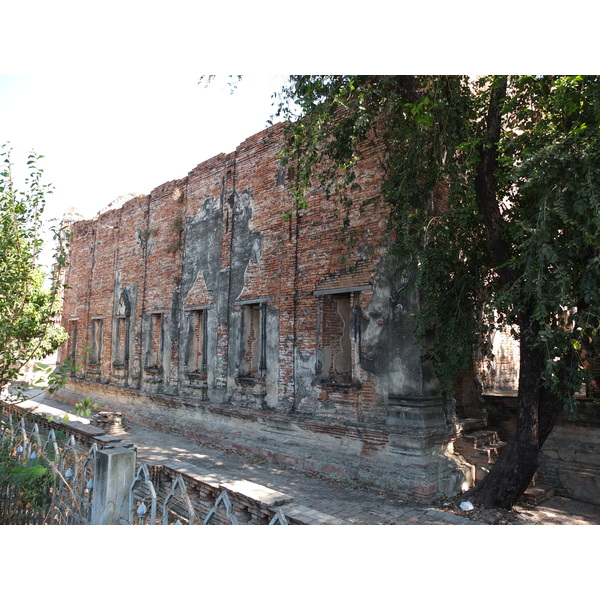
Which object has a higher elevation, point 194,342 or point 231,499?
point 194,342

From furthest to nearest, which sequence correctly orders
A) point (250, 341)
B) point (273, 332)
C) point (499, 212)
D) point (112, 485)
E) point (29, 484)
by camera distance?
1. point (250, 341)
2. point (273, 332)
3. point (499, 212)
4. point (29, 484)
5. point (112, 485)

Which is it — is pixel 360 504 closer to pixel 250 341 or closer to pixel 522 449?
pixel 522 449

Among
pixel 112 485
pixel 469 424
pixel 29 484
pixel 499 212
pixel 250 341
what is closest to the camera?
pixel 112 485

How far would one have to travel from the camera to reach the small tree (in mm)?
4734

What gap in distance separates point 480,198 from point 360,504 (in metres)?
4.39

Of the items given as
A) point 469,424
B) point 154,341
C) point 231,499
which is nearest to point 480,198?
point 469,424

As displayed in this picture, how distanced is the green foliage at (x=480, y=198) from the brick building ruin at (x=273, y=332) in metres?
0.60

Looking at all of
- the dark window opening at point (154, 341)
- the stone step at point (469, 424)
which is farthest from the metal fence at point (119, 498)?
the dark window opening at point (154, 341)

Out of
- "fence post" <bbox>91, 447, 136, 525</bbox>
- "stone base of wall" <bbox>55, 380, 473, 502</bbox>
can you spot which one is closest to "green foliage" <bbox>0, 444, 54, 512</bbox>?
"fence post" <bbox>91, 447, 136, 525</bbox>

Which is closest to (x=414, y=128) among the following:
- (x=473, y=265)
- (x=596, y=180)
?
(x=473, y=265)

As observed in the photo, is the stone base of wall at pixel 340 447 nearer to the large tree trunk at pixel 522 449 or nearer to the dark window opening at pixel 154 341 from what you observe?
the large tree trunk at pixel 522 449

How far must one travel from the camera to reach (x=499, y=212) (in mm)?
6020

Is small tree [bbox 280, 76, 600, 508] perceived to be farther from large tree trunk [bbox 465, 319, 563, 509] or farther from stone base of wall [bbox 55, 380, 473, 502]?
stone base of wall [bbox 55, 380, 473, 502]

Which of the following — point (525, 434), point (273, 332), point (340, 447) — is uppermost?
point (273, 332)
